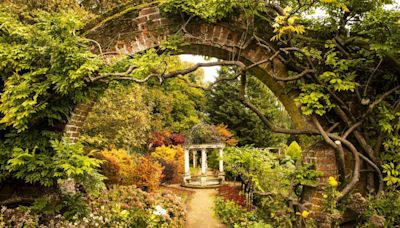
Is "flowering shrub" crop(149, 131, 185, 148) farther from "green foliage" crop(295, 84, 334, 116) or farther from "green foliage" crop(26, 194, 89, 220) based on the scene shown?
"green foliage" crop(295, 84, 334, 116)

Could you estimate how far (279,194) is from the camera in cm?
379

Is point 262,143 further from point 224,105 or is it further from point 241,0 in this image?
point 241,0

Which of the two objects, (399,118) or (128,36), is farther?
(128,36)

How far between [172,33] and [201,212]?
505cm

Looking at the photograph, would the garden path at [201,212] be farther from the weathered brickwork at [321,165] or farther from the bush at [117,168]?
the weathered brickwork at [321,165]

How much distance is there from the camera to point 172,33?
4.04m

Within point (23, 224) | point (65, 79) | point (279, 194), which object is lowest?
point (23, 224)

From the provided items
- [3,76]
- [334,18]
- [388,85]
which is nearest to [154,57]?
[3,76]

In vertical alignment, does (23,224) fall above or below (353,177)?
below

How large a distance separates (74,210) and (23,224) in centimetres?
60

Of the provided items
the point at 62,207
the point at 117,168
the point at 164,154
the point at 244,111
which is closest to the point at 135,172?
the point at 117,168

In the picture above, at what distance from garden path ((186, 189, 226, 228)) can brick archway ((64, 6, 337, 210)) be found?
3397mm

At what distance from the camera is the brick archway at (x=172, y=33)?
3961 millimetres

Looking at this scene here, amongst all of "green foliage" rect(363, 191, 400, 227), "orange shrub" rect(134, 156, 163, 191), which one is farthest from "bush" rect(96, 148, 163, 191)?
"green foliage" rect(363, 191, 400, 227)
